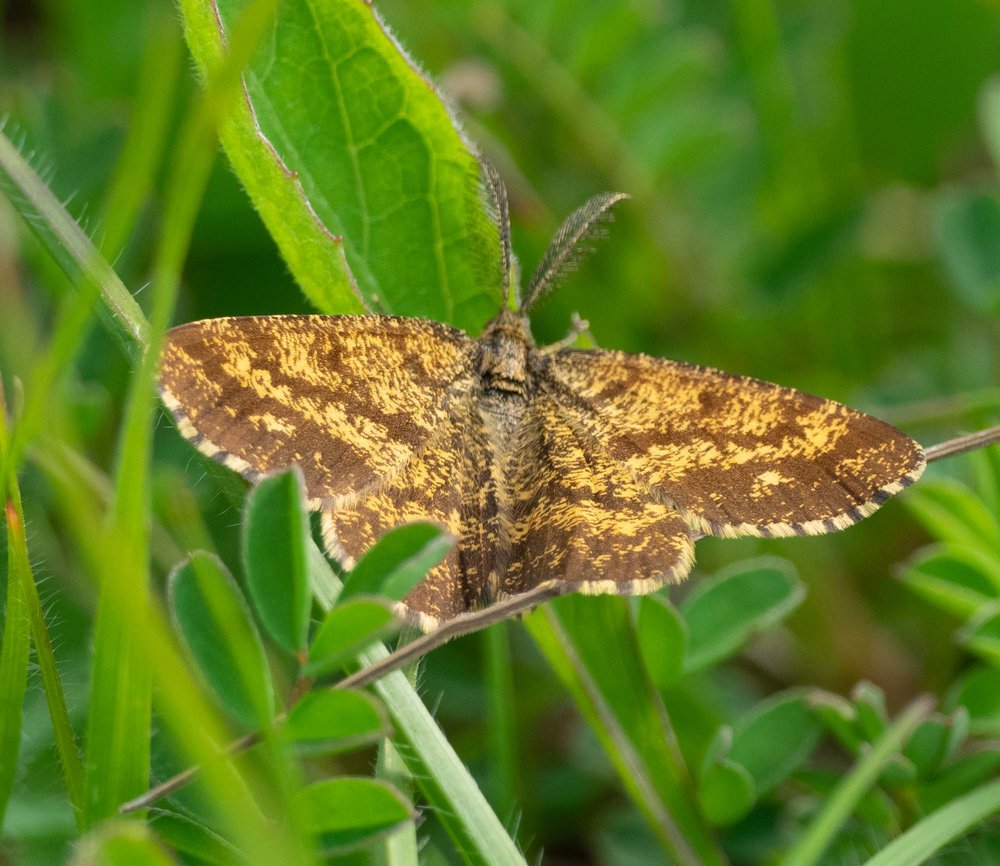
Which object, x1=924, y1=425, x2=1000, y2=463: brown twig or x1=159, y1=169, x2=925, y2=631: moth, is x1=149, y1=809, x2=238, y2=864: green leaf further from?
x1=924, y1=425, x2=1000, y2=463: brown twig

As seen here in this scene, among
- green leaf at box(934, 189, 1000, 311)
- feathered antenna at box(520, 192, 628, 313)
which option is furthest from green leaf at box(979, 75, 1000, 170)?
feathered antenna at box(520, 192, 628, 313)

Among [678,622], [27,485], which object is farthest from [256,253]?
[678,622]

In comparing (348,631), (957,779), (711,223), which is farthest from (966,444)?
(711,223)

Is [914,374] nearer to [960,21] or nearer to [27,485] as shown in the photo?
[960,21]

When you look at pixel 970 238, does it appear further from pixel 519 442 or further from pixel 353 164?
pixel 353 164

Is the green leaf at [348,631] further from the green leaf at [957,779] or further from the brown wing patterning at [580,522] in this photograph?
the green leaf at [957,779]

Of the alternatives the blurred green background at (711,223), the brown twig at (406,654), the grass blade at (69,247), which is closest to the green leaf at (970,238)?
the blurred green background at (711,223)

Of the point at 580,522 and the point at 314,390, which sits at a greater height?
the point at 314,390
